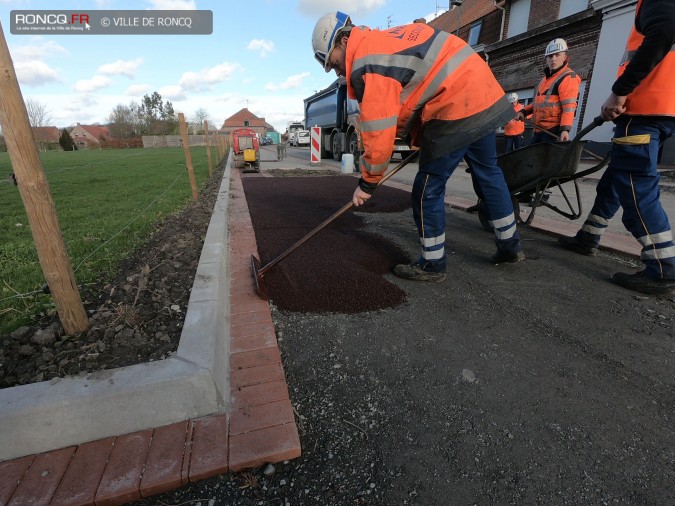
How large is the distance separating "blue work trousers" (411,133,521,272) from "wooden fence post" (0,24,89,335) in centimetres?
214

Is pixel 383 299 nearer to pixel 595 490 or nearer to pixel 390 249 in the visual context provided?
pixel 390 249

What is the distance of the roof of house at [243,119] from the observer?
99125mm

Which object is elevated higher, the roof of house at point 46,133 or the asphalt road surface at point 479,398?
the roof of house at point 46,133

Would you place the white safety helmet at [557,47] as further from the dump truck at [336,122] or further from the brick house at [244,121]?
the brick house at [244,121]

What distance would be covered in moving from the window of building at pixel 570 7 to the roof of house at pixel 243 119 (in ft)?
313

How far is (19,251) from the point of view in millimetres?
3541

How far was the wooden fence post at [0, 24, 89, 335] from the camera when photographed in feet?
4.84

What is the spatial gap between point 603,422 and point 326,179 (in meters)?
7.96

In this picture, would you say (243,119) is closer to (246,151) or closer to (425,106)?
(246,151)

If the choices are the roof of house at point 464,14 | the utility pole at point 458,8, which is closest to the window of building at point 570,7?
the roof of house at point 464,14

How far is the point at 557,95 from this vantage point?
4.20 m

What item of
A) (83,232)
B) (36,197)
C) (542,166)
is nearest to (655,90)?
(542,166)

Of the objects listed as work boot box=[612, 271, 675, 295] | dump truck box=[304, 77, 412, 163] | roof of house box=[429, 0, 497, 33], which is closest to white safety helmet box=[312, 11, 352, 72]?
work boot box=[612, 271, 675, 295]

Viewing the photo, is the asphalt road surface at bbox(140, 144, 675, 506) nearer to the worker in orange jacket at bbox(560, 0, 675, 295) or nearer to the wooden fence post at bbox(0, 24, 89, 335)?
the worker in orange jacket at bbox(560, 0, 675, 295)
